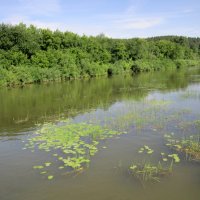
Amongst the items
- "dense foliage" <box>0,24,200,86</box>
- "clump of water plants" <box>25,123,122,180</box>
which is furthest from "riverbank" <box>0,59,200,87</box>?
"clump of water plants" <box>25,123,122,180</box>

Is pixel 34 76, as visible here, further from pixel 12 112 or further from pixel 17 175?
pixel 17 175

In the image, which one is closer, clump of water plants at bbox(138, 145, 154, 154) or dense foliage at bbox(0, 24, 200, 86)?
clump of water plants at bbox(138, 145, 154, 154)

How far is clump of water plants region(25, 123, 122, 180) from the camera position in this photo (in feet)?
29.2

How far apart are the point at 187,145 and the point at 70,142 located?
4.35m

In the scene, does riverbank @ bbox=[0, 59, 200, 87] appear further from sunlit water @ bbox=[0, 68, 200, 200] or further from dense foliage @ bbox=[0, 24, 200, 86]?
sunlit water @ bbox=[0, 68, 200, 200]

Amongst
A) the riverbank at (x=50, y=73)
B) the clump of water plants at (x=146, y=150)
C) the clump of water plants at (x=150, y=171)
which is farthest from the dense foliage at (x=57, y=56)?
the clump of water plants at (x=150, y=171)

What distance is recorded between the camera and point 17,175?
8320mm

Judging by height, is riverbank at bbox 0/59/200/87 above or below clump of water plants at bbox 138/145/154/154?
above

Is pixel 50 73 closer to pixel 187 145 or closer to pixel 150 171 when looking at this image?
pixel 187 145

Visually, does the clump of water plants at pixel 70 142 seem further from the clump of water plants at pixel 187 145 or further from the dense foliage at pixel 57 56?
the dense foliage at pixel 57 56

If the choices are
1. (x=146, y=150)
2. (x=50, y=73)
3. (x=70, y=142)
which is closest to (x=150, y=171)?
(x=146, y=150)

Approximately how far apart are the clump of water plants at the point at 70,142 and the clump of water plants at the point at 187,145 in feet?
7.72

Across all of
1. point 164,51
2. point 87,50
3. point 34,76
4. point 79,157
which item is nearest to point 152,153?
point 79,157

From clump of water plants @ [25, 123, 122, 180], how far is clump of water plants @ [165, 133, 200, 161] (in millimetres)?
2353
